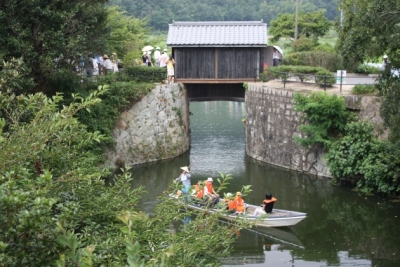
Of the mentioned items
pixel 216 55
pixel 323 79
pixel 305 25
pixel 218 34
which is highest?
pixel 305 25

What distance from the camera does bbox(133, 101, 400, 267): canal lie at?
566 inches

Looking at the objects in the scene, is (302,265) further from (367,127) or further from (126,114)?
(126,114)

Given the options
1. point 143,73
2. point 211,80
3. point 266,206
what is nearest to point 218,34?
point 211,80

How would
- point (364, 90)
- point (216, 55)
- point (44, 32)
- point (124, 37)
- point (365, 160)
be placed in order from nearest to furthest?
point (44, 32) < point (365, 160) < point (364, 90) < point (216, 55) < point (124, 37)

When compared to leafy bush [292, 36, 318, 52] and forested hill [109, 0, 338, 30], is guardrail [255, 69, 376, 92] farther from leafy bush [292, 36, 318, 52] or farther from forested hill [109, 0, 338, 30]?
forested hill [109, 0, 338, 30]

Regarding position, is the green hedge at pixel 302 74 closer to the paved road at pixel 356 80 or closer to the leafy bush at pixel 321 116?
the paved road at pixel 356 80

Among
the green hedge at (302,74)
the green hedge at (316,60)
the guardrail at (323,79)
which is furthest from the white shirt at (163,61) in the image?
the green hedge at (316,60)

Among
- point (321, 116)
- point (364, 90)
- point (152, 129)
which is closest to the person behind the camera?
point (321, 116)

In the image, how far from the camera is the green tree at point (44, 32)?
17.1 m

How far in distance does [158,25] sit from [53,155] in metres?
63.3

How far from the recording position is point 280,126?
2291cm

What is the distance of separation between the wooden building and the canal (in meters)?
3.22

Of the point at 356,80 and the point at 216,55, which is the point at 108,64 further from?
the point at 356,80

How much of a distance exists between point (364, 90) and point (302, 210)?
17.8 feet
